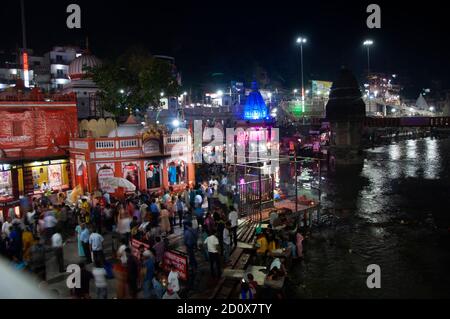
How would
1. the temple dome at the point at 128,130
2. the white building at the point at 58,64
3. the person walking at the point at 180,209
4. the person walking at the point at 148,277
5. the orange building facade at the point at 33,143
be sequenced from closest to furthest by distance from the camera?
the person walking at the point at 148,277
the person walking at the point at 180,209
the orange building facade at the point at 33,143
the temple dome at the point at 128,130
the white building at the point at 58,64

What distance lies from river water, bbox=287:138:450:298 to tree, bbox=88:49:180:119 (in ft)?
51.7

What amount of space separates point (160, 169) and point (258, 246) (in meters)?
10.5

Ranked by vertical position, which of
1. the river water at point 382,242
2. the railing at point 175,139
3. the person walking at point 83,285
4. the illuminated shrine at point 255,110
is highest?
the illuminated shrine at point 255,110

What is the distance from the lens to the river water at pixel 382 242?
12.7m

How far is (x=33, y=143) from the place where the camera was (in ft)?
79.8

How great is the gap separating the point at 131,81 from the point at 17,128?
1131cm

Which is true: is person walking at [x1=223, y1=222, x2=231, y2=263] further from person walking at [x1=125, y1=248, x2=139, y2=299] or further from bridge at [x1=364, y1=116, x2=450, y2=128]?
bridge at [x1=364, y1=116, x2=450, y2=128]

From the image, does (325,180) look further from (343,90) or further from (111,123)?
(111,123)

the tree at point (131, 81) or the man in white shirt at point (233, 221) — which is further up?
the tree at point (131, 81)

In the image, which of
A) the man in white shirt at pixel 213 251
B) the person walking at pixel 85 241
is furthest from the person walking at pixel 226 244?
the person walking at pixel 85 241

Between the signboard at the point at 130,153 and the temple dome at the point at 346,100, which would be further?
the temple dome at the point at 346,100

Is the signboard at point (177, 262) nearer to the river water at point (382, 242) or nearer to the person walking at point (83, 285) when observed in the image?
the person walking at point (83, 285)

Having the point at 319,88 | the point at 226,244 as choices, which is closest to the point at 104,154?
the point at 226,244

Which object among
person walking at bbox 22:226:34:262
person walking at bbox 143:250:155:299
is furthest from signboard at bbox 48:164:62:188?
person walking at bbox 143:250:155:299
